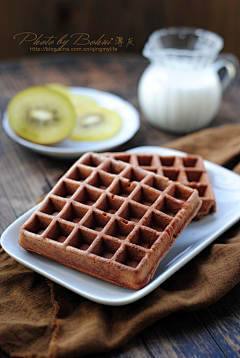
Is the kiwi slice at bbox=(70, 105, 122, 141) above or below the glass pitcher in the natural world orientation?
below

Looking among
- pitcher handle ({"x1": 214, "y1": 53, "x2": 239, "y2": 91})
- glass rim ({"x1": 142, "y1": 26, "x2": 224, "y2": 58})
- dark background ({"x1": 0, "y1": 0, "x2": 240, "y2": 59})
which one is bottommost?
dark background ({"x1": 0, "y1": 0, "x2": 240, "y2": 59})

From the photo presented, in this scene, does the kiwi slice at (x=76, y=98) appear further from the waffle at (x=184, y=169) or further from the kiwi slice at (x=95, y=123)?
the waffle at (x=184, y=169)

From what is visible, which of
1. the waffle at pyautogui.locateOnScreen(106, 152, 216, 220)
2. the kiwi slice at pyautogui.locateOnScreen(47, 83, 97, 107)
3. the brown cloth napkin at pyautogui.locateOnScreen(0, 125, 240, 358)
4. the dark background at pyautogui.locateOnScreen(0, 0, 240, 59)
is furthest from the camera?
the dark background at pyautogui.locateOnScreen(0, 0, 240, 59)

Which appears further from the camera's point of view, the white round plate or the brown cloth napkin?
the white round plate

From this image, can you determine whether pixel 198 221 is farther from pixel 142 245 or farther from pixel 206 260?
pixel 142 245

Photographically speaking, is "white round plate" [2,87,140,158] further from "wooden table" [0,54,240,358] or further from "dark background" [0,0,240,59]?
"dark background" [0,0,240,59]

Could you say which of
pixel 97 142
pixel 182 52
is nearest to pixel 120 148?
pixel 97 142

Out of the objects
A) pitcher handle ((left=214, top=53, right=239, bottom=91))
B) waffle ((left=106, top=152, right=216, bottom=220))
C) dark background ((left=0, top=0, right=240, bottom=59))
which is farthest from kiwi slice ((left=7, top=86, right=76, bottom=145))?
dark background ((left=0, top=0, right=240, bottom=59))
